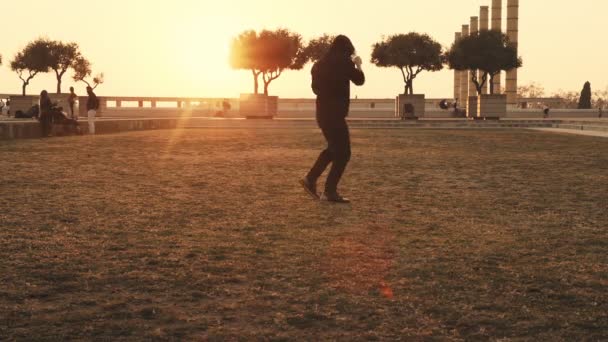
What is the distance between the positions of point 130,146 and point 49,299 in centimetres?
1437

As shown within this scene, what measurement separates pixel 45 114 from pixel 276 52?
3324 centimetres

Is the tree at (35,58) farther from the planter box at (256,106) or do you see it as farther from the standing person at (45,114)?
the standing person at (45,114)

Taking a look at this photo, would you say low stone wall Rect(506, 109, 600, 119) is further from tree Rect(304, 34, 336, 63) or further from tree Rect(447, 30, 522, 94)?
tree Rect(304, 34, 336, 63)

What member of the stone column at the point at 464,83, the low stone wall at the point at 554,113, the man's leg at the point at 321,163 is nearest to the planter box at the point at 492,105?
the low stone wall at the point at 554,113

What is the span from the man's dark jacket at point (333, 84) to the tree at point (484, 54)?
44.4 meters

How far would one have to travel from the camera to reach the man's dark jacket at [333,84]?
726 cm

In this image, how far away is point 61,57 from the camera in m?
57.8

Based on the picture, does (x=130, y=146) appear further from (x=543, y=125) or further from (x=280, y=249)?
(x=543, y=125)

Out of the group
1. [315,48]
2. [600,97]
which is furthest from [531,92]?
[315,48]

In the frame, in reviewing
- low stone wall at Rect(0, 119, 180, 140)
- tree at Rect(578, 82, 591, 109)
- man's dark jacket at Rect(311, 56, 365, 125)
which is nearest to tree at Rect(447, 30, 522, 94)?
tree at Rect(578, 82, 591, 109)

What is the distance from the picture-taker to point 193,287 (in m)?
3.99

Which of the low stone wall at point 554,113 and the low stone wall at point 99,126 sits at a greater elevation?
the low stone wall at point 554,113

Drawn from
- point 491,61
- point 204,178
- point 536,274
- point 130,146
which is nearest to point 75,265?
point 536,274

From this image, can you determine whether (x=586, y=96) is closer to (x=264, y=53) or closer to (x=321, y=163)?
(x=264, y=53)
